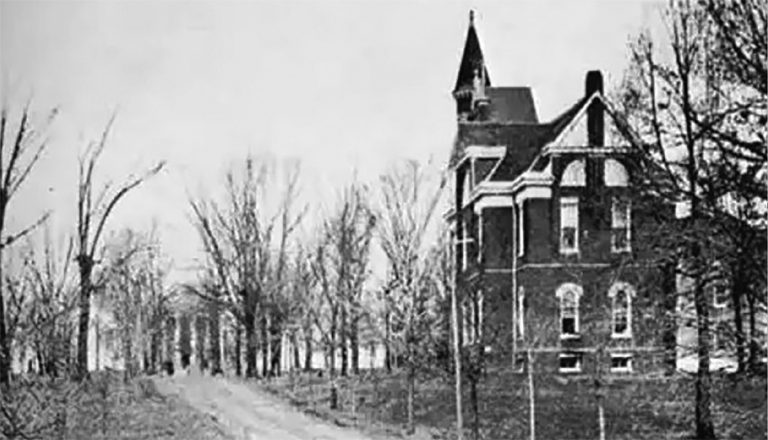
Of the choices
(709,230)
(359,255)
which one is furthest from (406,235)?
(709,230)

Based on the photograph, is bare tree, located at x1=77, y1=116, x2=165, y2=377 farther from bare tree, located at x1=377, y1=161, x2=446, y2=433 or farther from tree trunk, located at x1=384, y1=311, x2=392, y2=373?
tree trunk, located at x1=384, y1=311, x2=392, y2=373

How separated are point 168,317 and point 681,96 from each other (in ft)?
6.20

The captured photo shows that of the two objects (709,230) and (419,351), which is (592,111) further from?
(419,351)

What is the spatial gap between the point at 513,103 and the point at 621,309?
2.63 feet

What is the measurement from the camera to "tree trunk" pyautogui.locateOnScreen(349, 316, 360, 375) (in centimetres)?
533

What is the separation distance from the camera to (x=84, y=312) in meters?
3.17

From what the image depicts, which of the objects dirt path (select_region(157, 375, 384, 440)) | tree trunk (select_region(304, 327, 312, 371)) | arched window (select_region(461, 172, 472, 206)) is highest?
arched window (select_region(461, 172, 472, 206))

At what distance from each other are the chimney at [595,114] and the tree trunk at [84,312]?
142 cm

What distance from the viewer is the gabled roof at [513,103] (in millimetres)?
3092

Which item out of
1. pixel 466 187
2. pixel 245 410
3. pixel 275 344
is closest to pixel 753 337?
pixel 466 187

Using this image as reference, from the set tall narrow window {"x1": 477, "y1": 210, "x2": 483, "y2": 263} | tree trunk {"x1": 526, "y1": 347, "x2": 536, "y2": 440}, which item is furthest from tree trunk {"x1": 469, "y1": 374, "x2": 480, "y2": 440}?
tall narrow window {"x1": 477, "y1": 210, "x2": 483, "y2": 263}

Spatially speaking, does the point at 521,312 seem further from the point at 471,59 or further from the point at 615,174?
the point at 471,59

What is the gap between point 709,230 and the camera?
113 inches

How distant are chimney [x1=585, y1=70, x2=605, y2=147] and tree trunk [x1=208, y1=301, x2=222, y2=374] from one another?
1.35 m
